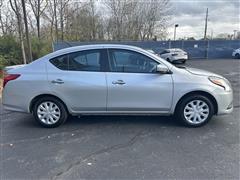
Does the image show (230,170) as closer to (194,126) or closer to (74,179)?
(194,126)

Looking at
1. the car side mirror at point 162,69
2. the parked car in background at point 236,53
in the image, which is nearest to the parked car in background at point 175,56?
the parked car in background at point 236,53

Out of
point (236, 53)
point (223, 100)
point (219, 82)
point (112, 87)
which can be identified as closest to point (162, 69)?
point (112, 87)

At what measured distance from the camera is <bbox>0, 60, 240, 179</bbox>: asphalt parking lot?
2672 mm

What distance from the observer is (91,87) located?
3.94 m

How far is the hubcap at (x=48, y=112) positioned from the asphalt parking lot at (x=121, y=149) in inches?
9.0

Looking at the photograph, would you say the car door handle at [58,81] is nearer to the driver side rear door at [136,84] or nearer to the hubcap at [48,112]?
the hubcap at [48,112]

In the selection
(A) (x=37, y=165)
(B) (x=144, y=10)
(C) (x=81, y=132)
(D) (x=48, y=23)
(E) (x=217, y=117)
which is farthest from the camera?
(B) (x=144, y=10)

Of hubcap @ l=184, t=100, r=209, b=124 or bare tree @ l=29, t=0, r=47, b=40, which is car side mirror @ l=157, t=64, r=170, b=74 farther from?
bare tree @ l=29, t=0, r=47, b=40

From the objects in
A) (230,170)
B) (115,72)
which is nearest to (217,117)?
(230,170)

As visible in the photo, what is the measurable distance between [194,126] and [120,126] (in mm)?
1418

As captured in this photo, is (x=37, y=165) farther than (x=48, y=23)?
No

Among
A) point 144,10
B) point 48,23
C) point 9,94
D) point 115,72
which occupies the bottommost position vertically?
point 9,94

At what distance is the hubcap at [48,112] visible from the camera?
161 inches

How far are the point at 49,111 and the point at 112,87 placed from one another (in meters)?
1.31
